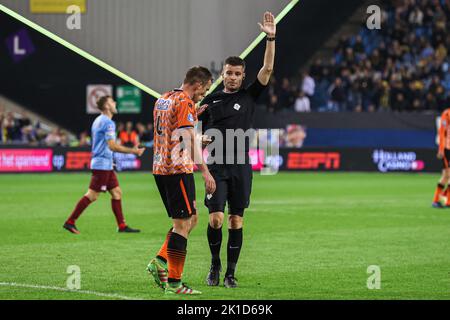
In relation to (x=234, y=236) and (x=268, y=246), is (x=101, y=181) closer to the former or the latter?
(x=268, y=246)

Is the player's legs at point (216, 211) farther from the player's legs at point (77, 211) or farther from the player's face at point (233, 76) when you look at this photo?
the player's legs at point (77, 211)

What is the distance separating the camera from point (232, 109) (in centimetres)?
956

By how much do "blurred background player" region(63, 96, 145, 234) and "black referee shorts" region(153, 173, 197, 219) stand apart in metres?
6.23

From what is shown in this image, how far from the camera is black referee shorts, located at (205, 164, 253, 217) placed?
31.3 feet

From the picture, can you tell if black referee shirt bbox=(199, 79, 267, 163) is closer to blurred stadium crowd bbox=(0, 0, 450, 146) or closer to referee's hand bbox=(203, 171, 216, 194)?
referee's hand bbox=(203, 171, 216, 194)

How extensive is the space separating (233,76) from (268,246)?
173 inches

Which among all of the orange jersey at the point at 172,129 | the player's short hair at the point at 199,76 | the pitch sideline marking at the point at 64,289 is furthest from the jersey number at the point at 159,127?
the pitch sideline marking at the point at 64,289

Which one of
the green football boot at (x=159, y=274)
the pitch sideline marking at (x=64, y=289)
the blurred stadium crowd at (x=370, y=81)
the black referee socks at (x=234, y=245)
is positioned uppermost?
the blurred stadium crowd at (x=370, y=81)

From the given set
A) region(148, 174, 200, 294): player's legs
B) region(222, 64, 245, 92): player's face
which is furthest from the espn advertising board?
region(148, 174, 200, 294): player's legs

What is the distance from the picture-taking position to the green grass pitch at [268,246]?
362 inches

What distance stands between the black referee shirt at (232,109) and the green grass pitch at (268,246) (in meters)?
1.59

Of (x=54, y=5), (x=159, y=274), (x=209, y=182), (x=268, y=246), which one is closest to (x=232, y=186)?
(x=209, y=182)
